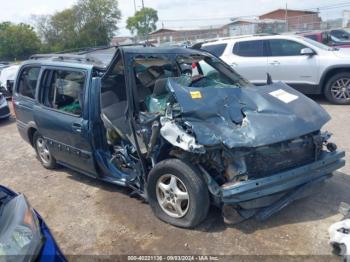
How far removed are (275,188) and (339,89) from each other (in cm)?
587

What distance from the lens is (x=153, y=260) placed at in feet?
10.9

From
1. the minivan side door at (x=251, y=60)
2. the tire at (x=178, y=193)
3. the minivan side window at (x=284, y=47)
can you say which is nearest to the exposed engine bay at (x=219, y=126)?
the tire at (x=178, y=193)

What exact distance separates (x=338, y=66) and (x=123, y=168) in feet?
19.5

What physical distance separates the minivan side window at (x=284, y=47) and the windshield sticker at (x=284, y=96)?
502cm

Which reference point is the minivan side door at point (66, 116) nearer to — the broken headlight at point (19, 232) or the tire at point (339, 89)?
the broken headlight at point (19, 232)

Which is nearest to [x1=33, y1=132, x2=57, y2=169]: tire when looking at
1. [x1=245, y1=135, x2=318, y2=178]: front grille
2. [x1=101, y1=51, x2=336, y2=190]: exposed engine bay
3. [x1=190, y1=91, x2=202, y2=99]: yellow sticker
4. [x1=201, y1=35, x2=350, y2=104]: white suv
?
[x1=101, y1=51, x2=336, y2=190]: exposed engine bay

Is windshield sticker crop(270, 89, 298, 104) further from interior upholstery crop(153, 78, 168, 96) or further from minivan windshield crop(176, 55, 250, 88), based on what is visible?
interior upholstery crop(153, 78, 168, 96)

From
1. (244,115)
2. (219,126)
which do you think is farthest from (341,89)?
(219,126)

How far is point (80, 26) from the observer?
200 ft

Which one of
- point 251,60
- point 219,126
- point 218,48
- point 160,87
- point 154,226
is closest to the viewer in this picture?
point 219,126

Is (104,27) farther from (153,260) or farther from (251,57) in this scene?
(153,260)

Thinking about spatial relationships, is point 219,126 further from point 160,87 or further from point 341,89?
point 341,89

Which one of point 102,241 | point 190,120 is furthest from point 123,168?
point 190,120

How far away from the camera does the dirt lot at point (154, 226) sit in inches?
135
